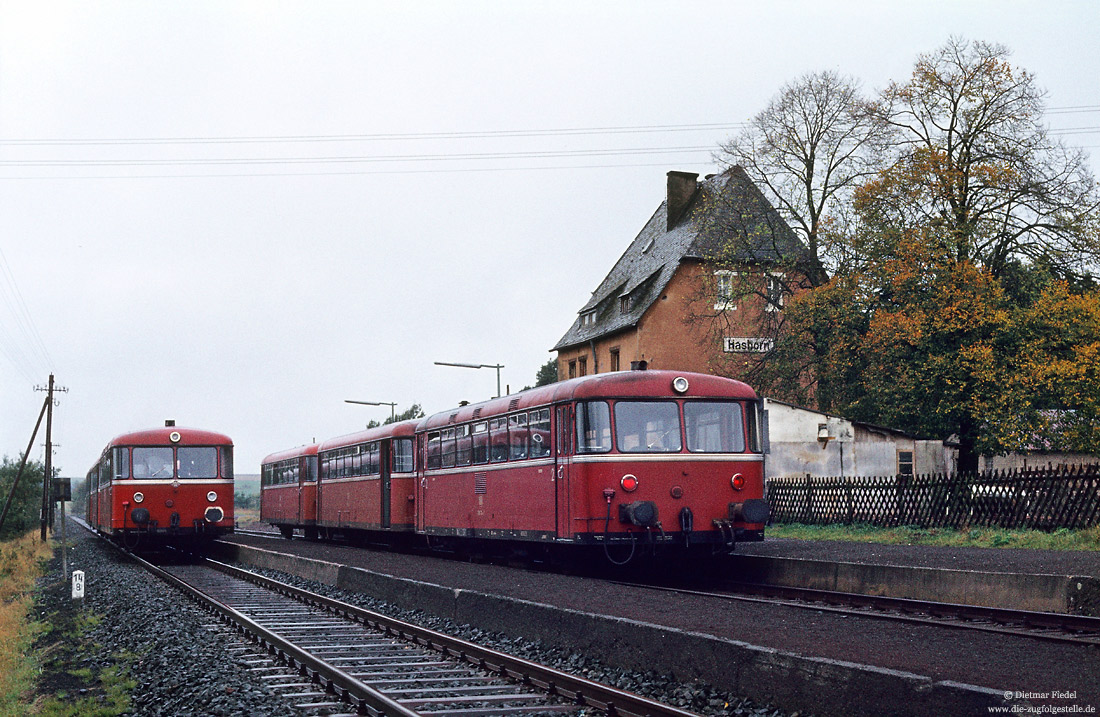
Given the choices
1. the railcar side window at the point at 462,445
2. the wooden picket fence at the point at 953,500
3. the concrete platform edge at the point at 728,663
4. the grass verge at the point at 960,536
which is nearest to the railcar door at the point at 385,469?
the railcar side window at the point at 462,445

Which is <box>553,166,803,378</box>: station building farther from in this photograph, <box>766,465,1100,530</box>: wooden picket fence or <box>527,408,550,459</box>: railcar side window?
<box>527,408,550,459</box>: railcar side window

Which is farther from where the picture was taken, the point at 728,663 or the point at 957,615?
the point at 957,615

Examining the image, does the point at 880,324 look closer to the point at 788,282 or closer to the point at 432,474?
the point at 788,282

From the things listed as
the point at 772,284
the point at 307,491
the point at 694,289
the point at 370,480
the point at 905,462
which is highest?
the point at 694,289

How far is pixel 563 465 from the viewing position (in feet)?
53.8

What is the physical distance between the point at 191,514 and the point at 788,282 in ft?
74.7

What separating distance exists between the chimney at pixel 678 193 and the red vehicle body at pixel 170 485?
29585mm

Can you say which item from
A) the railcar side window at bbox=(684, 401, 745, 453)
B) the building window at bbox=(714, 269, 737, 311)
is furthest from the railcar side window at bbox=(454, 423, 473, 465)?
the building window at bbox=(714, 269, 737, 311)

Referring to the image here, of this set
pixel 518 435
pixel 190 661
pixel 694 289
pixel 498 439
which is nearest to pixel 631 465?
pixel 518 435

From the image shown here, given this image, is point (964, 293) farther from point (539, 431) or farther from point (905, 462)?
point (539, 431)

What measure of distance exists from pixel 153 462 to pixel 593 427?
1347 cm

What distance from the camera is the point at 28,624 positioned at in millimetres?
15484

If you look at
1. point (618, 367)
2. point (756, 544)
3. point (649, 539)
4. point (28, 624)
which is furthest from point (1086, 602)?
point (618, 367)

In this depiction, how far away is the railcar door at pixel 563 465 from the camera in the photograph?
16.2 metres
